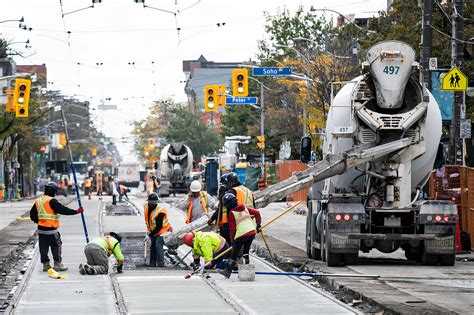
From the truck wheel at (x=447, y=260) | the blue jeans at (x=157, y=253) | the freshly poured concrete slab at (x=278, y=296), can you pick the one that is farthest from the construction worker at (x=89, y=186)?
the freshly poured concrete slab at (x=278, y=296)

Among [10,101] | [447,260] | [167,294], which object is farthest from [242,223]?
[10,101]

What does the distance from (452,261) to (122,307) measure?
9.16m

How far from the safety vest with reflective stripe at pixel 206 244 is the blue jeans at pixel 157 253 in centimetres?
205

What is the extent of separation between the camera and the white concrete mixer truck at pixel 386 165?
23.3m

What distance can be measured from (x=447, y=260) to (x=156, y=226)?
5650 mm

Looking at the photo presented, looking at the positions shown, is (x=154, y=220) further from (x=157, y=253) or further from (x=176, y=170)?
(x=176, y=170)

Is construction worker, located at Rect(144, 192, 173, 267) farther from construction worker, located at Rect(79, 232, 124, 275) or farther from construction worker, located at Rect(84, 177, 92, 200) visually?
construction worker, located at Rect(84, 177, 92, 200)

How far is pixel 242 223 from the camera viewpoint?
21297mm

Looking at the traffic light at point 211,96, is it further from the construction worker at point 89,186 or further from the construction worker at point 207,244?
the construction worker at point 207,244

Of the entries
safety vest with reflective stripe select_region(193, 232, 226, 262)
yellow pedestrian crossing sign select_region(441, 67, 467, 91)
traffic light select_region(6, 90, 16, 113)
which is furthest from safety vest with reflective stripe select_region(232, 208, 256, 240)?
traffic light select_region(6, 90, 16, 113)

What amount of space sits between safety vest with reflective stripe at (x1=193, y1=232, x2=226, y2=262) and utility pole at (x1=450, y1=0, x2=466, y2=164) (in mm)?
10783

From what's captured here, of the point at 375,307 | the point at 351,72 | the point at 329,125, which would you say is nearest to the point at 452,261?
the point at 329,125

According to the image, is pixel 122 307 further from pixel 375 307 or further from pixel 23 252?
pixel 23 252

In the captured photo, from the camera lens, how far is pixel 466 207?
2828 cm
